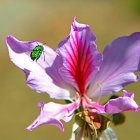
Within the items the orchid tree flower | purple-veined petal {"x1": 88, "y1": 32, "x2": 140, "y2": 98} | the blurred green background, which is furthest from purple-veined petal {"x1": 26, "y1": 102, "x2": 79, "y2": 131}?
the blurred green background

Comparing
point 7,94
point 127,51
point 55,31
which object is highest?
point 55,31

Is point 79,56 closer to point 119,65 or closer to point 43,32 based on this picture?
point 119,65

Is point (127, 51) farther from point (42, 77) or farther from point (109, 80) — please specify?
point (42, 77)

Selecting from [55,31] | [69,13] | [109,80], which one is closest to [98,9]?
[69,13]

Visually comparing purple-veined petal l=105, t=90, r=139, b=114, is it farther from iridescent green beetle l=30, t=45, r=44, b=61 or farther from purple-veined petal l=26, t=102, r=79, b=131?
iridescent green beetle l=30, t=45, r=44, b=61

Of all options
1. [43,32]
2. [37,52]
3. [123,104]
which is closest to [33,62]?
[37,52]
